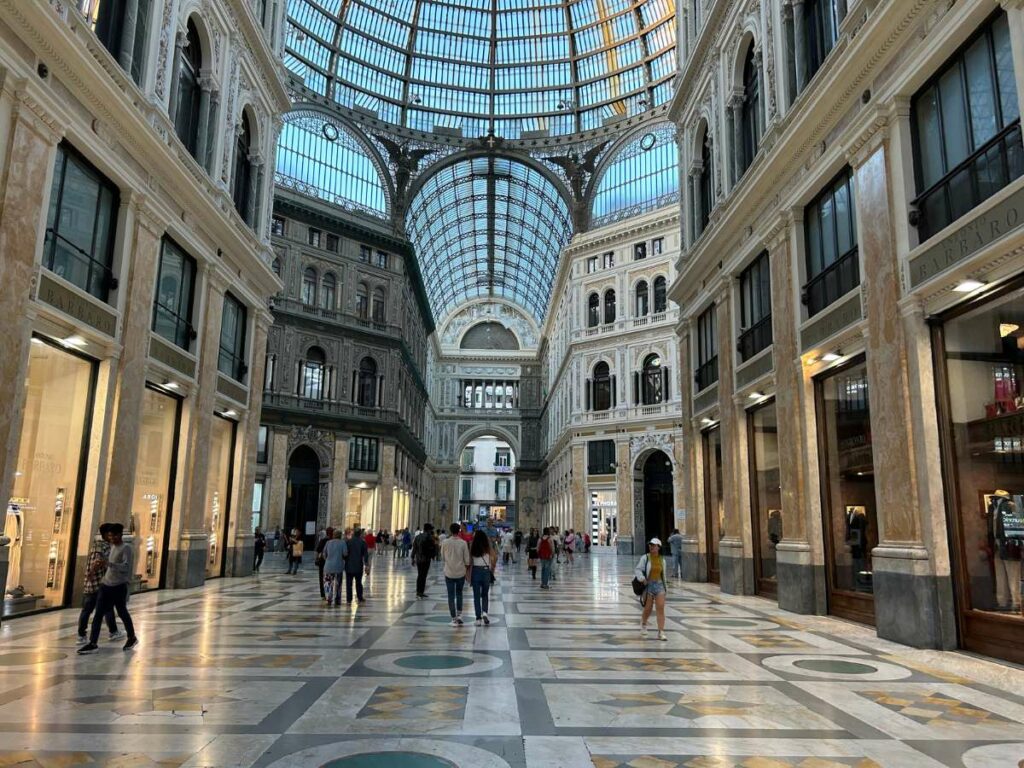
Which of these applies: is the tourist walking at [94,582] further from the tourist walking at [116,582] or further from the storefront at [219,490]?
the storefront at [219,490]

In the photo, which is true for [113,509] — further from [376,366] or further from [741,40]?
[376,366]

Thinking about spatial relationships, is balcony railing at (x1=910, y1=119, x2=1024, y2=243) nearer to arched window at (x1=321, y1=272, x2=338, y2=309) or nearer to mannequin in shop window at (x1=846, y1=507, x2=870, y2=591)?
mannequin in shop window at (x1=846, y1=507, x2=870, y2=591)

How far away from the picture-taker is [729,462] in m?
16.6

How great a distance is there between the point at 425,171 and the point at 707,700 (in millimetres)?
46209

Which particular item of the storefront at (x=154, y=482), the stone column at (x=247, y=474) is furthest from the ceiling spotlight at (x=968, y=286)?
the stone column at (x=247, y=474)

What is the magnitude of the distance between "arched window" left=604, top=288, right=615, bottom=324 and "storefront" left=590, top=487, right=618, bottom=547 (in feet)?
33.8

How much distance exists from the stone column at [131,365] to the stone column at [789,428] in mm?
11748

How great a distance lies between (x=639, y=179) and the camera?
4581cm

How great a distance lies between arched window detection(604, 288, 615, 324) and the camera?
146ft

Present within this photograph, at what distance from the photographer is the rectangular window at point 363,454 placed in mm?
39438

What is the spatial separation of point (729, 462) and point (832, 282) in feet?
18.5

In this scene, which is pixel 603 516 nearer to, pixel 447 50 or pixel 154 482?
pixel 154 482

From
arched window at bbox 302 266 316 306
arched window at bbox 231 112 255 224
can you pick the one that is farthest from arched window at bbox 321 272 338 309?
arched window at bbox 231 112 255 224

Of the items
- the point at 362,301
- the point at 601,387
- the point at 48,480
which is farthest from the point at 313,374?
the point at 48,480
